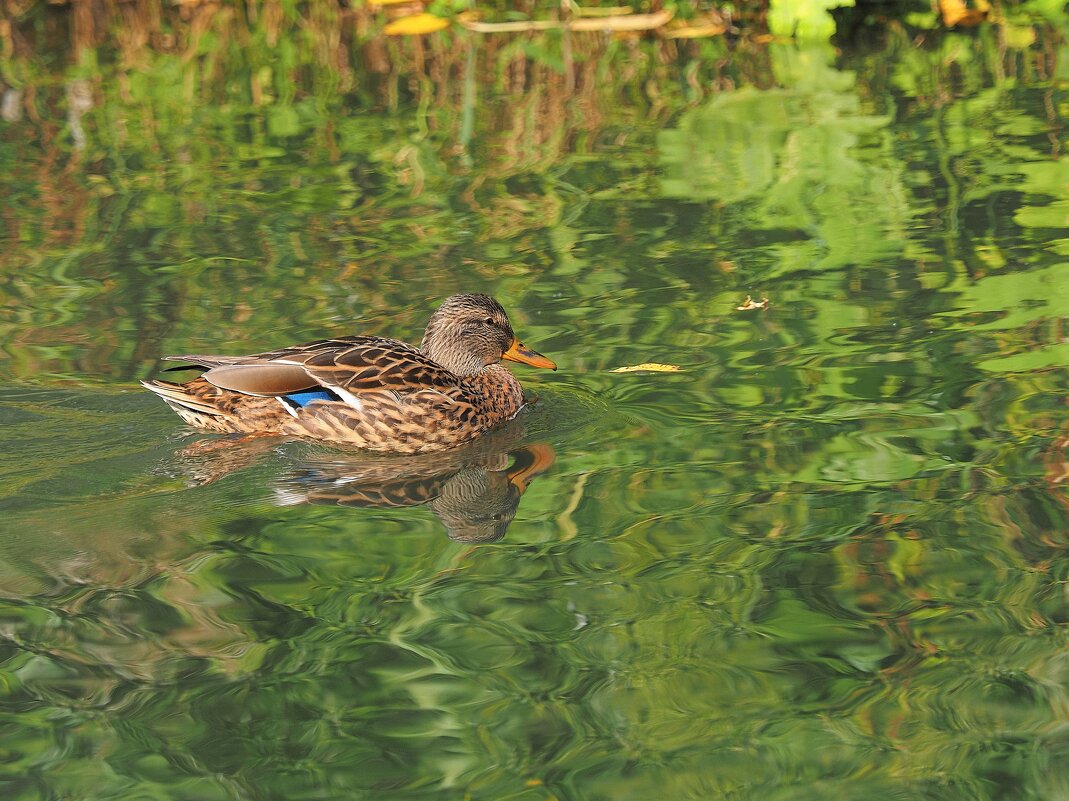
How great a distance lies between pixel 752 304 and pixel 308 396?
240 cm

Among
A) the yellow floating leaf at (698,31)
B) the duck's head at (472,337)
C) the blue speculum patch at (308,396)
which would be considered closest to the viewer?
the blue speculum patch at (308,396)

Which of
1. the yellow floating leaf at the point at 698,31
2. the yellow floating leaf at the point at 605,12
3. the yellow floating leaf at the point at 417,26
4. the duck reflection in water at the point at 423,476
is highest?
the yellow floating leaf at the point at 605,12

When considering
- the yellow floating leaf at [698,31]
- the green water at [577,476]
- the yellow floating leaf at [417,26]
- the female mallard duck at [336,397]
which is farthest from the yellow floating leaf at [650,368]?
the yellow floating leaf at [417,26]

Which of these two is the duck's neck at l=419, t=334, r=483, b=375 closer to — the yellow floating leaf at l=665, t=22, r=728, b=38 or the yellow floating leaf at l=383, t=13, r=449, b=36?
the yellow floating leaf at l=665, t=22, r=728, b=38

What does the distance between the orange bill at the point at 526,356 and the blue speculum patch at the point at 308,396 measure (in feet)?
3.10

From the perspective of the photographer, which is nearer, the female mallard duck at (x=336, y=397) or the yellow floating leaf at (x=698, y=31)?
the female mallard duck at (x=336, y=397)

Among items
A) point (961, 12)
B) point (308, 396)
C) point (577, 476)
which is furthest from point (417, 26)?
point (577, 476)

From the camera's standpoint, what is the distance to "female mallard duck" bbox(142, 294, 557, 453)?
6.60 meters

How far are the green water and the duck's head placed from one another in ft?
0.92

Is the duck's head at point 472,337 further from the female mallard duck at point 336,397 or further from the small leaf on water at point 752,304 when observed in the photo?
the small leaf on water at point 752,304

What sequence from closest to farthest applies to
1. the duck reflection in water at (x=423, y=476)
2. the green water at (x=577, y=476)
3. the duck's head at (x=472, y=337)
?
the green water at (x=577, y=476), the duck reflection in water at (x=423, y=476), the duck's head at (x=472, y=337)

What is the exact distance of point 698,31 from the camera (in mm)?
15320

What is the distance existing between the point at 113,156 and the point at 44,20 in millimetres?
6920

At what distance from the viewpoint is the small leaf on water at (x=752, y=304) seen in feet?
25.3
